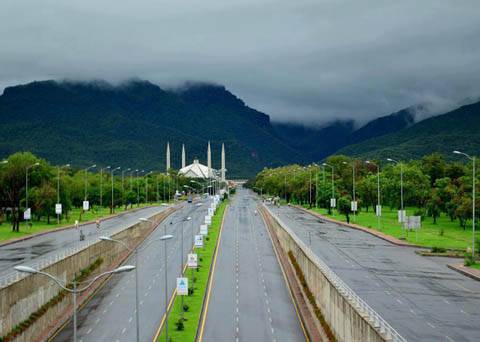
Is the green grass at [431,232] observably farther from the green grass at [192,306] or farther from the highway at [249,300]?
the green grass at [192,306]

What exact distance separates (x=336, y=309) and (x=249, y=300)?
1511 cm

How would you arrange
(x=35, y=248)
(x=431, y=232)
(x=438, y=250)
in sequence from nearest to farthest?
1. (x=438, y=250)
2. (x=35, y=248)
3. (x=431, y=232)

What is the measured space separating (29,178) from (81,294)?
58655 millimetres

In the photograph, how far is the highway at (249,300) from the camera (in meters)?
42.1

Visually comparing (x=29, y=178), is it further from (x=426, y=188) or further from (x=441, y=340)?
(x=441, y=340)

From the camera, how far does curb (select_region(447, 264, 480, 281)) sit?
5593cm

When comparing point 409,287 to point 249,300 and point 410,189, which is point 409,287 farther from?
point 410,189

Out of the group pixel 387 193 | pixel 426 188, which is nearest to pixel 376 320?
pixel 387 193

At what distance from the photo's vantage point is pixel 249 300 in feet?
170

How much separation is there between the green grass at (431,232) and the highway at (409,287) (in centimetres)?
451

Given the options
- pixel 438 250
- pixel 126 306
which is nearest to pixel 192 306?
pixel 126 306

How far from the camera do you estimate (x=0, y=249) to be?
237 feet

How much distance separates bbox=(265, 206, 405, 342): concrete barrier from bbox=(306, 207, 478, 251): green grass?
2843cm

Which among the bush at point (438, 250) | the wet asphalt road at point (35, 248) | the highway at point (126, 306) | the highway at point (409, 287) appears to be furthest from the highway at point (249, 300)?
the wet asphalt road at point (35, 248)
